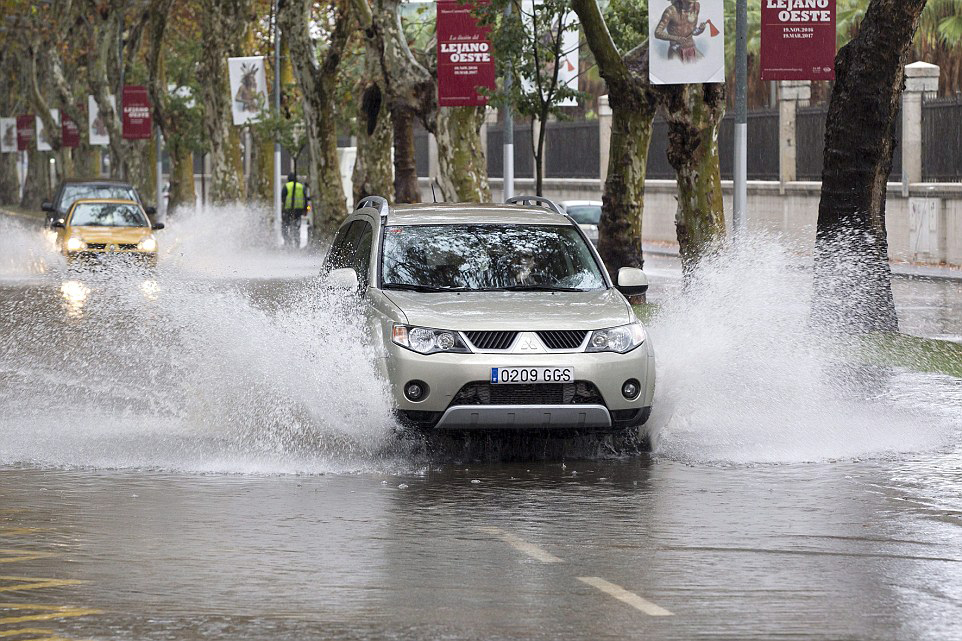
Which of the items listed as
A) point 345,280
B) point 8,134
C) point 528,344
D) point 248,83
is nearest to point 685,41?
point 345,280

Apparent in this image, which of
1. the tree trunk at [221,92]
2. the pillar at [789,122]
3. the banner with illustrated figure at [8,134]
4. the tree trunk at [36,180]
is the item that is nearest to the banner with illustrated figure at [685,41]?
the pillar at [789,122]

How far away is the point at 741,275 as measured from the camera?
51.9 feet

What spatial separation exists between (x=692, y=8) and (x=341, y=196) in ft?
72.4

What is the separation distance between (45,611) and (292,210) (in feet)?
127

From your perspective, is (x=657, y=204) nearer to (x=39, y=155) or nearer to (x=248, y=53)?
(x=248, y=53)

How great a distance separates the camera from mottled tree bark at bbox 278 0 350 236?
4144cm

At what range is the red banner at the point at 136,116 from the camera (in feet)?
176

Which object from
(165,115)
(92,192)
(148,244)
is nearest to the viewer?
(148,244)

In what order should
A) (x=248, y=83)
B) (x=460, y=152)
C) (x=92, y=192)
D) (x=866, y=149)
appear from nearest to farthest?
(x=866, y=149) < (x=460, y=152) < (x=92, y=192) < (x=248, y=83)

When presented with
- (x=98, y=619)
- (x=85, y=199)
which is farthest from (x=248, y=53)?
(x=98, y=619)

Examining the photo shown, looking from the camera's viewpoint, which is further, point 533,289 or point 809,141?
point 809,141

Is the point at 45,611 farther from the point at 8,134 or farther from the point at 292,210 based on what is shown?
the point at 8,134

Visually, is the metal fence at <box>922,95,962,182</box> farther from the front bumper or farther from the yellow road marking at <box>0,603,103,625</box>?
the yellow road marking at <box>0,603,103,625</box>

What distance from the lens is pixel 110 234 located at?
1297 inches
